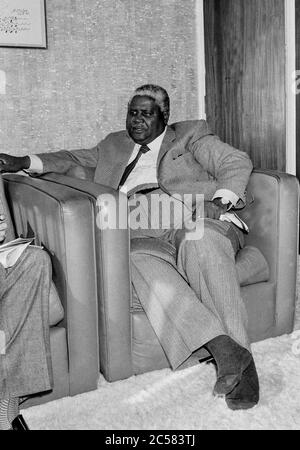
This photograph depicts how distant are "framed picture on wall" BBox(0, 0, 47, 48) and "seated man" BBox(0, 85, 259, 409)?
0.79 meters

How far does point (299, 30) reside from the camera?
9.28 ft

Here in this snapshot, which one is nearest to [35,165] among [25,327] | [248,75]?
[25,327]

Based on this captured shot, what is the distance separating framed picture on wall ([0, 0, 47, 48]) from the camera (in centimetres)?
276

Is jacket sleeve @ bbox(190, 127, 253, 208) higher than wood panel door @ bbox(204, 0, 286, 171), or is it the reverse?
wood panel door @ bbox(204, 0, 286, 171)

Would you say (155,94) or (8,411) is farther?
(155,94)

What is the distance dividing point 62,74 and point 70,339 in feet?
5.77

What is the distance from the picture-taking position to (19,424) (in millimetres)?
1530

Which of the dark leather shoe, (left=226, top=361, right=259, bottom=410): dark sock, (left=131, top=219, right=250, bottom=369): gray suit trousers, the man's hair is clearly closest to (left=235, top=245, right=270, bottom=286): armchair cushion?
(left=131, top=219, right=250, bottom=369): gray suit trousers

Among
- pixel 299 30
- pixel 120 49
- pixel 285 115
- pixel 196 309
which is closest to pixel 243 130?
pixel 285 115

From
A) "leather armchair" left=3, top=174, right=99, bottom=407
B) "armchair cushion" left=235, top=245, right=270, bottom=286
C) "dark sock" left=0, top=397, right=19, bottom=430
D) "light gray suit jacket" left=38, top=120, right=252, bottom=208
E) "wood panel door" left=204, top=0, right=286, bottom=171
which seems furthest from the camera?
"wood panel door" left=204, top=0, right=286, bottom=171

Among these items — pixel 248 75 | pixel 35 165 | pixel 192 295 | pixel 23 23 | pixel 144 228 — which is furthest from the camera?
pixel 248 75

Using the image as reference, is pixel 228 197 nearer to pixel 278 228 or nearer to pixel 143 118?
pixel 278 228

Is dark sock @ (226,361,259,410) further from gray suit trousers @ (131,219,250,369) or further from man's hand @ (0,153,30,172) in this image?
man's hand @ (0,153,30,172)

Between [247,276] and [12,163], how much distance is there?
1099 millimetres
